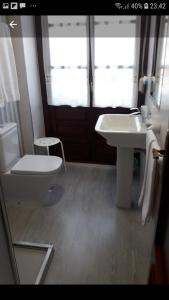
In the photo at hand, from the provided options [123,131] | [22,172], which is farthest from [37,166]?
[123,131]

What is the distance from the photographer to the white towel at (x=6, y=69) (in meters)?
2.10

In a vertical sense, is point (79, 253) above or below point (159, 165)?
below

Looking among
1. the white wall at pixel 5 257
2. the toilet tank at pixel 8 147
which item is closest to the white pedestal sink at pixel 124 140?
the toilet tank at pixel 8 147

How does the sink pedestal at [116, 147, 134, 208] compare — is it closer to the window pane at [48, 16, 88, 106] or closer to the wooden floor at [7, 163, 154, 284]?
the wooden floor at [7, 163, 154, 284]

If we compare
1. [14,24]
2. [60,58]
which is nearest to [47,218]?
[60,58]

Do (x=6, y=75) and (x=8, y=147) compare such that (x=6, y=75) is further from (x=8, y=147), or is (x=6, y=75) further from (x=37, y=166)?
(x=37, y=166)

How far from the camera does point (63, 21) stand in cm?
250

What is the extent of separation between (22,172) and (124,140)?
986 mm

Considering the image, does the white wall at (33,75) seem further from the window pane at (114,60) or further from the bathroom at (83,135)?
the window pane at (114,60)

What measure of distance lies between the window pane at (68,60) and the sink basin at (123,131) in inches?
27.5

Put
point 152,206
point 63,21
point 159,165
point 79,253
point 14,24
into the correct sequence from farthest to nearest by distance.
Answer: point 63,21, point 14,24, point 79,253, point 152,206, point 159,165

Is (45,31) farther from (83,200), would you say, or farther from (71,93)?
(83,200)

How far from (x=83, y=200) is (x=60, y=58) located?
1.64 m

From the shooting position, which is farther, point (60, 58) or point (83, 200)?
point (60, 58)
